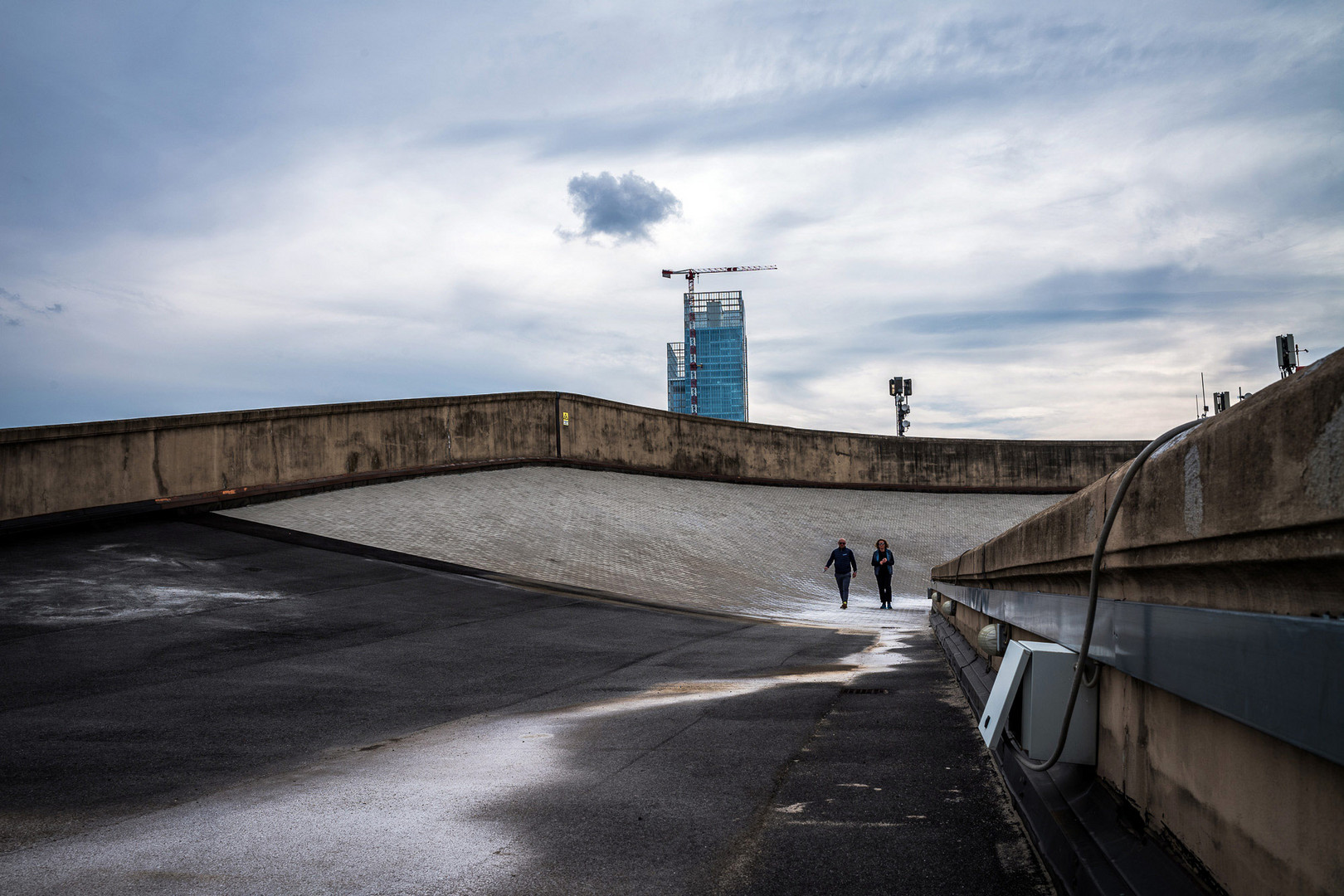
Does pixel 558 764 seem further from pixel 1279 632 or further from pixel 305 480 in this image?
pixel 305 480

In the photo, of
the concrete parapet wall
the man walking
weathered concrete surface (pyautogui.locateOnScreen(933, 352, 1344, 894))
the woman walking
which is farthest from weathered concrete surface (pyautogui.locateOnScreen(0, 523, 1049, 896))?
the woman walking

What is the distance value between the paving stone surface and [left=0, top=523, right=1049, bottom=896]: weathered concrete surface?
623cm

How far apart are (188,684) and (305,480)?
14760mm

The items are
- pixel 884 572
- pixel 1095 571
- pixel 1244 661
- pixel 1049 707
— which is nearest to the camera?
pixel 1244 661

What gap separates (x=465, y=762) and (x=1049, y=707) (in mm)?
3196

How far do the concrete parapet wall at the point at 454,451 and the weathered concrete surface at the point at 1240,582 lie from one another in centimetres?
1868

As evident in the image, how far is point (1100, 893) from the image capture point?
2.33 meters

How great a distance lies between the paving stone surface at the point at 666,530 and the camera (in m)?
17.2

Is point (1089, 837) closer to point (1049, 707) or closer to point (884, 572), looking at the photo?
point (1049, 707)

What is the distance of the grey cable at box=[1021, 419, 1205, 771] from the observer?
2305 mm

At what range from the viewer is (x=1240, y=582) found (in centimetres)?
184

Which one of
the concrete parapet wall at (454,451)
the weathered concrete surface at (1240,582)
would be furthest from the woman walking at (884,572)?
the weathered concrete surface at (1240,582)

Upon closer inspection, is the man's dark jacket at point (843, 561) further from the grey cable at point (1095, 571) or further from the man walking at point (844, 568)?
the grey cable at point (1095, 571)

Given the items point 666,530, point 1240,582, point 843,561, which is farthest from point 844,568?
point 1240,582
